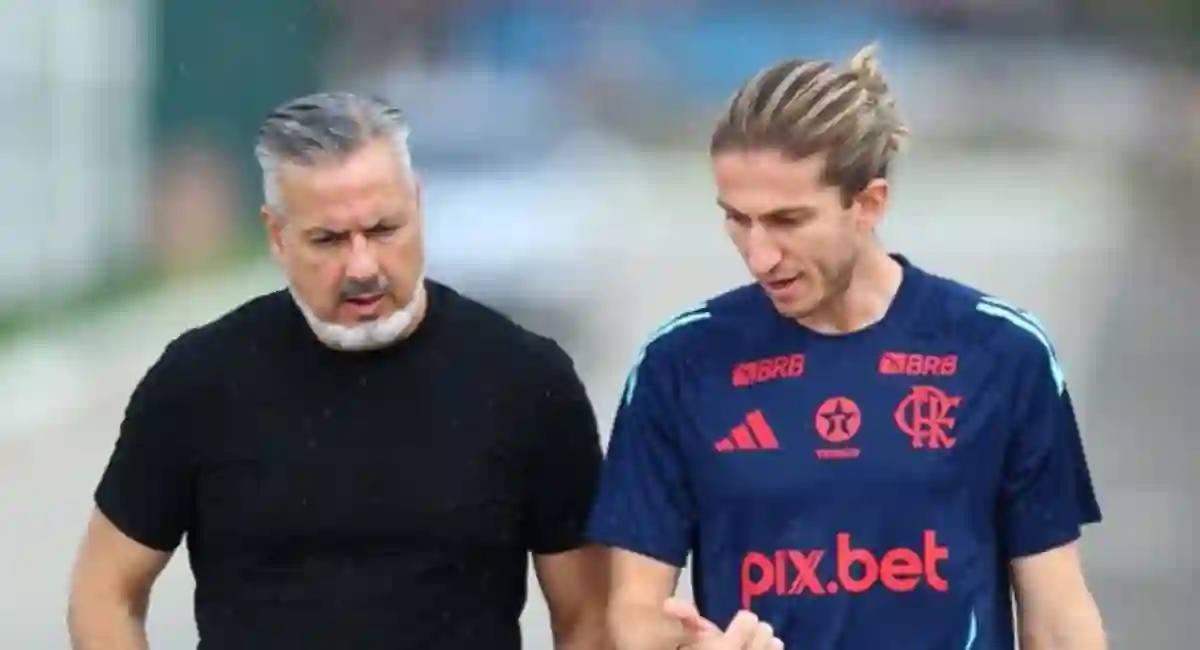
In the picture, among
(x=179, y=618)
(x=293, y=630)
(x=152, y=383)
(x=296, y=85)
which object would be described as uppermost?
(x=296, y=85)

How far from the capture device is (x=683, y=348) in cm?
194

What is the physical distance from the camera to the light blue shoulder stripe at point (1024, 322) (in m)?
1.92

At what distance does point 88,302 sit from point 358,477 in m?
1.32

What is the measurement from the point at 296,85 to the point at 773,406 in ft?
4.98

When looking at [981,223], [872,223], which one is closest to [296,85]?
[981,223]

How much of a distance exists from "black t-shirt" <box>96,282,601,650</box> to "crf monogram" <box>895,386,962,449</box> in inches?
15.5

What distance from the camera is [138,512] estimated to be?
211 centimetres

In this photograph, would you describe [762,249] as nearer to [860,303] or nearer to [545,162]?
[860,303]

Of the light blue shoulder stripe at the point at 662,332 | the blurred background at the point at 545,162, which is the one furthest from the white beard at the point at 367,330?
the blurred background at the point at 545,162

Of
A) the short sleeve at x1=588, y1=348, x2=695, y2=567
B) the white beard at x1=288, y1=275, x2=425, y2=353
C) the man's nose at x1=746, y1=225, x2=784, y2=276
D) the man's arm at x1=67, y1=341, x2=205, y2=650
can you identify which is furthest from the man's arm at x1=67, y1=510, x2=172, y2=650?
the man's nose at x1=746, y1=225, x2=784, y2=276

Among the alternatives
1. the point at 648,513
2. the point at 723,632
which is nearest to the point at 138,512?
the point at 648,513

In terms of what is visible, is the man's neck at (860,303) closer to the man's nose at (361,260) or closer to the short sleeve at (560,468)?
the short sleeve at (560,468)

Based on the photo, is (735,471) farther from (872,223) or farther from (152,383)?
(152,383)

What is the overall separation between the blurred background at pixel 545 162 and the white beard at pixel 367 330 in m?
1.05
